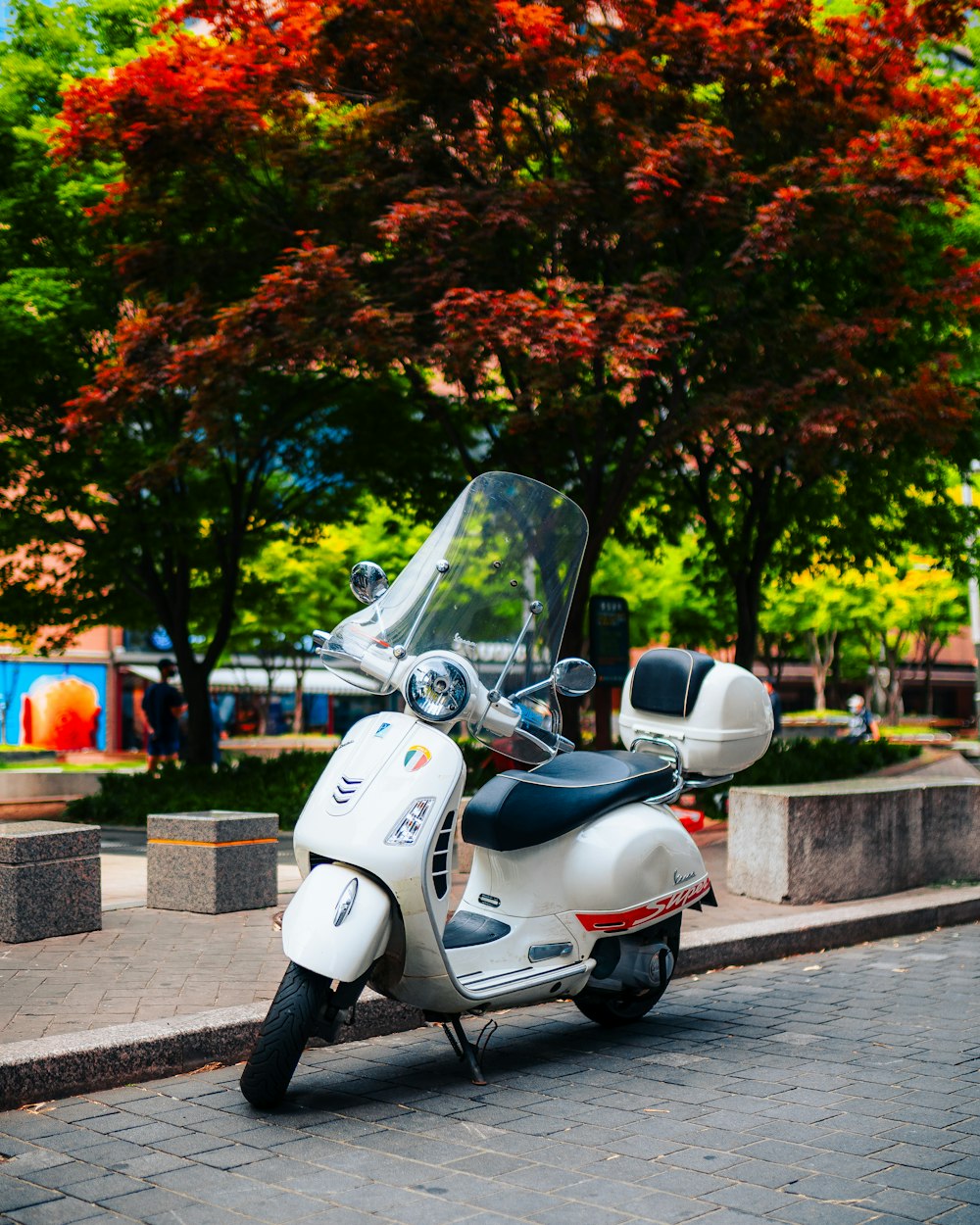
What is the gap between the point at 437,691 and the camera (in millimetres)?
4910

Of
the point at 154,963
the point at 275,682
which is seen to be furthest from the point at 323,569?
the point at 154,963

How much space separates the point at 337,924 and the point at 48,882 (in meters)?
3.45

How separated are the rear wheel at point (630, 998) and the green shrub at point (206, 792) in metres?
8.20

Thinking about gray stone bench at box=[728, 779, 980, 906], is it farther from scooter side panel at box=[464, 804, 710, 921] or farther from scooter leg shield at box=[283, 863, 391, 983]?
scooter leg shield at box=[283, 863, 391, 983]

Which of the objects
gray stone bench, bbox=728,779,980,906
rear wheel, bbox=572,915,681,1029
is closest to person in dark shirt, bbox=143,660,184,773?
gray stone bench, bbox=728,779,980,906

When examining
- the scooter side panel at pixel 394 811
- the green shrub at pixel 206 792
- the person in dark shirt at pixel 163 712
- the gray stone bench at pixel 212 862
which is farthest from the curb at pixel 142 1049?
the person in dark shirt at pixel 163 712

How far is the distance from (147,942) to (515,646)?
3.23 m

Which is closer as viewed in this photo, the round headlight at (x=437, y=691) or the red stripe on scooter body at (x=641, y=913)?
the round headlight at (x=437, y=691)

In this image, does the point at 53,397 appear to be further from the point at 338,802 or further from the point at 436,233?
the point at 338,802

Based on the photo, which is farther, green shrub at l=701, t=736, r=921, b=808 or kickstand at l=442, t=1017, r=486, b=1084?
green shrub at l=701, t=736, r=921, b=808

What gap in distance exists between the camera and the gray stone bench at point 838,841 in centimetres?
899

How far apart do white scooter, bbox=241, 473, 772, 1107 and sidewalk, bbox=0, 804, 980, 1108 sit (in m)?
0.71

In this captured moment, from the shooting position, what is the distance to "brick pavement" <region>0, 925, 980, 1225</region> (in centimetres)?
377

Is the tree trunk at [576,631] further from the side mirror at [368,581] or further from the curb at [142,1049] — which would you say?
the side mirror at [368,581]
